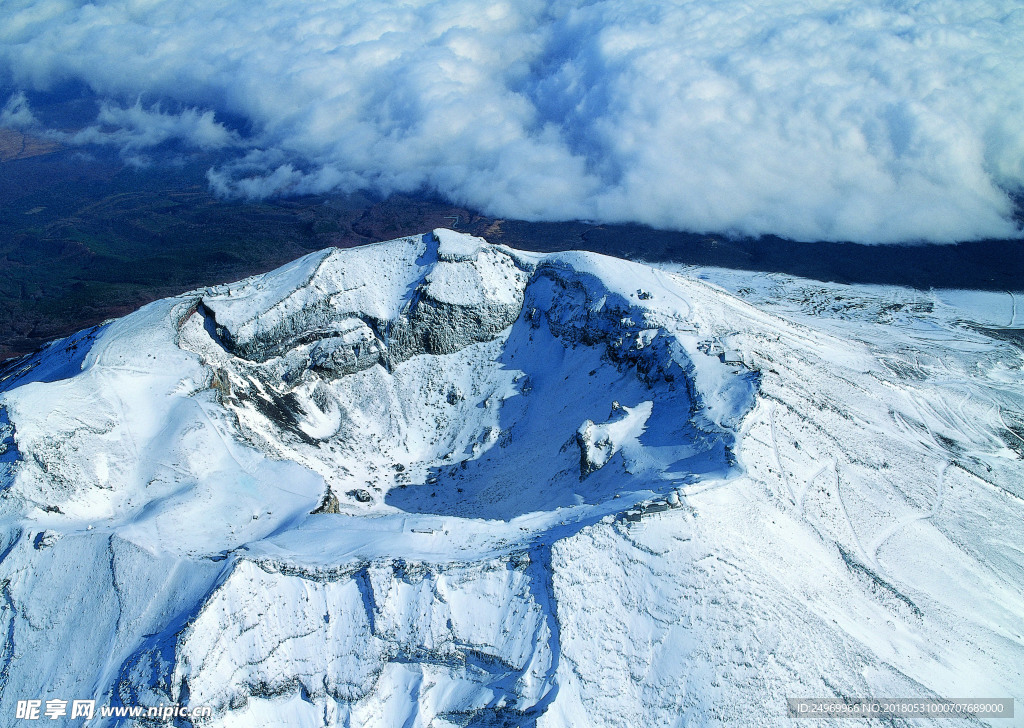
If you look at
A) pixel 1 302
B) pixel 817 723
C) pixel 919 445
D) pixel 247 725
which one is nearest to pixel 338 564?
pixel 247 725

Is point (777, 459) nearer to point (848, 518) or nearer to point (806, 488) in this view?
point (806, 488)

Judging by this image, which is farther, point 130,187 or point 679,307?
point 130,187

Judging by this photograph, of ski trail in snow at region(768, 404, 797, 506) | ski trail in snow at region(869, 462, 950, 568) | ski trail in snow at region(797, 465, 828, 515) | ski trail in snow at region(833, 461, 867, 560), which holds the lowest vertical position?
ski trail in snow at region(869, 462, 950, 568)

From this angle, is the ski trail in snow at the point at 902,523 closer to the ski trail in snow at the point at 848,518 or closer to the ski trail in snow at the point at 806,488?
the ski trail in snow at the point at 848,518

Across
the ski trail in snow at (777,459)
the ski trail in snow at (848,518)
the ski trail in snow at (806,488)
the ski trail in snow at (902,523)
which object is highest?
the ski trail in snow at (777,459)

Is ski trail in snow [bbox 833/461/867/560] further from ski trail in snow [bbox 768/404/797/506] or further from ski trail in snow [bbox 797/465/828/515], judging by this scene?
ski trail in snow [bbox 768/404/797/506]

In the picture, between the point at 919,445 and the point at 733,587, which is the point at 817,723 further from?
the point at 919,445

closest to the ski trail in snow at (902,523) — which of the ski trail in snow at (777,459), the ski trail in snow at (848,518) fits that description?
the ski trail in snow at (848,518)

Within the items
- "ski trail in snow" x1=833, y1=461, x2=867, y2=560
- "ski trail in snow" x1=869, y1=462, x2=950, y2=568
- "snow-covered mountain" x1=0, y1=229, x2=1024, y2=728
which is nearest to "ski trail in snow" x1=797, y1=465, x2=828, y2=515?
"snow-covered mountain" x1=0, y1=229, x2=1024, y2=728
